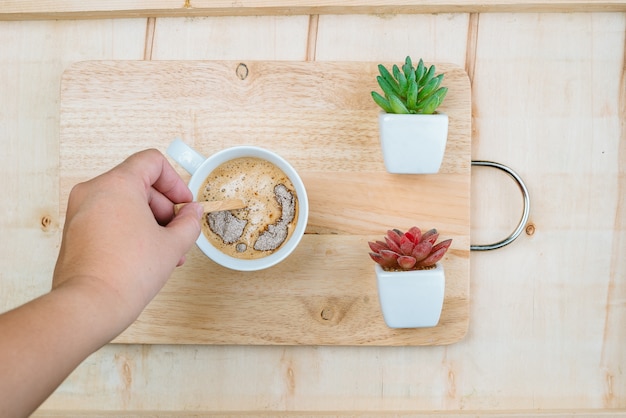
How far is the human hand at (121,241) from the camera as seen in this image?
614mm

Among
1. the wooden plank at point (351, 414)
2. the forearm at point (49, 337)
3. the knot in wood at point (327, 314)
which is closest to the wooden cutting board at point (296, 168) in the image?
the knot in wood at point (327, 314)

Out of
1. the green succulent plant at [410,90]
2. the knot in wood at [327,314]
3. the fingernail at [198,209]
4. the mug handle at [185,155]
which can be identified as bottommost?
the knot in wood at [327,314]

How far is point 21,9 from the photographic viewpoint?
3.04 ft

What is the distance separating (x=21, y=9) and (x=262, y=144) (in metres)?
0.42

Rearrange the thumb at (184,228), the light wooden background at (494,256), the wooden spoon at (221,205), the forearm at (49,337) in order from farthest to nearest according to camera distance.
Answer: the light wooden background at (494,256) → the wooden spoon at (221,205) → the thumb at (184,228) → the forearm at (49,337)

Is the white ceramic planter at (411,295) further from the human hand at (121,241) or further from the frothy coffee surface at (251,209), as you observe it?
the human hand at (121,241)

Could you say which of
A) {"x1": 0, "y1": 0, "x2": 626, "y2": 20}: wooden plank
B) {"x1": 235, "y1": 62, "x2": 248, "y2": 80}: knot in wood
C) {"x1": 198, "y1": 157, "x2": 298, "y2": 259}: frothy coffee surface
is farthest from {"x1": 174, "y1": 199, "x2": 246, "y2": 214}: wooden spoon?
{"x1": 0, "y1": 0, "x2": 626, "y2": 20}: wooden plank

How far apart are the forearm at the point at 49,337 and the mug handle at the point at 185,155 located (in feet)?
0.89

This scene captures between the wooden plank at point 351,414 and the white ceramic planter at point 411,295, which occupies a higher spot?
the white ceramic planter at point 411,295

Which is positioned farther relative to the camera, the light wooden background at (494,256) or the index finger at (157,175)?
the light wooden background at (494,256)

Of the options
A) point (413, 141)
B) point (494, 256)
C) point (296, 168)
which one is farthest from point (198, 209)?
point (494, 256)

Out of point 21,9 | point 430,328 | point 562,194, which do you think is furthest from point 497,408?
point 21,9

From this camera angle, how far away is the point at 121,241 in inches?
24.8

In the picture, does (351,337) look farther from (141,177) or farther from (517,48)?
(517,48)
